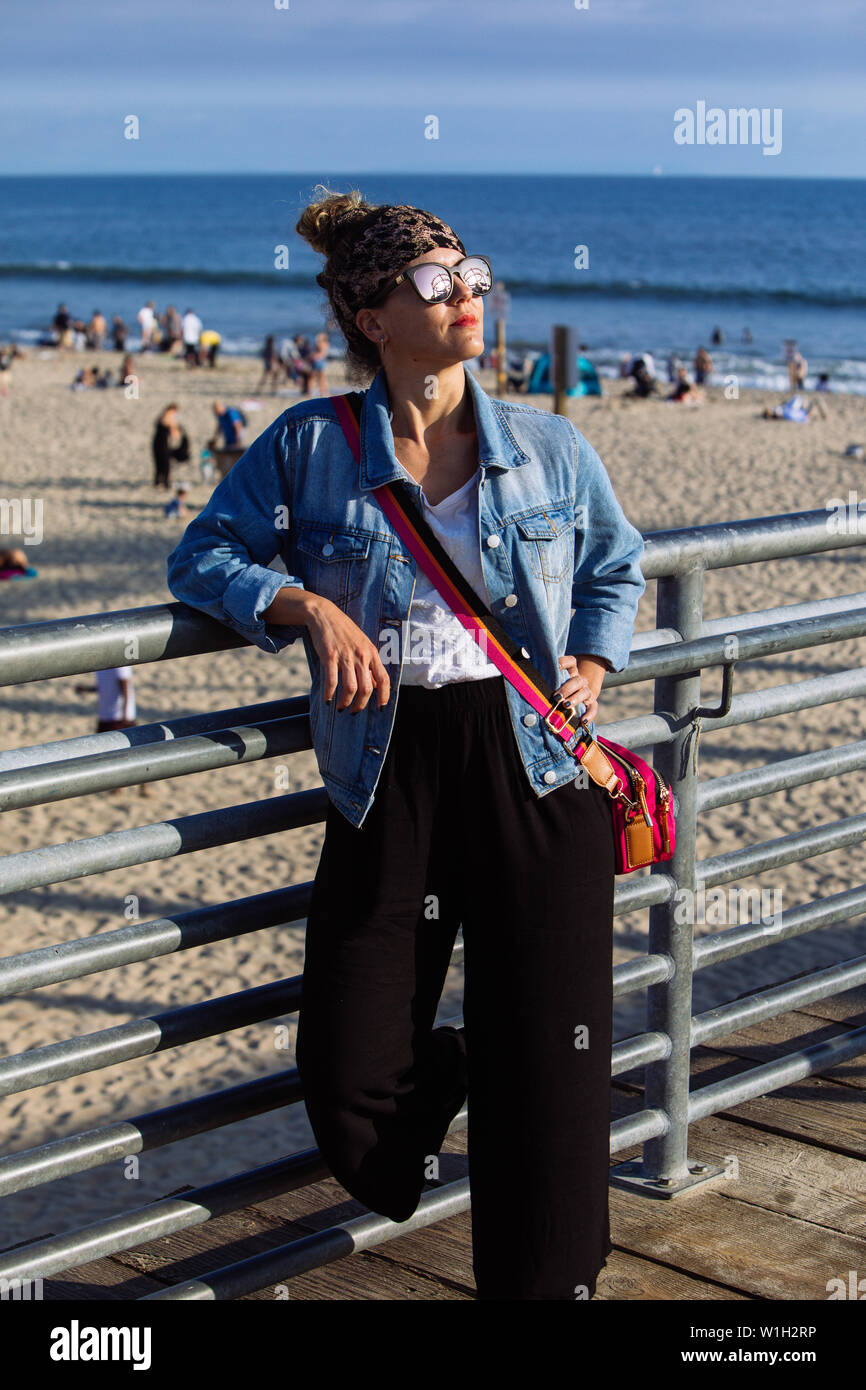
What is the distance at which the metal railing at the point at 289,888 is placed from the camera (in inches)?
82.3

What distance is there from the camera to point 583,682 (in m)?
2.37

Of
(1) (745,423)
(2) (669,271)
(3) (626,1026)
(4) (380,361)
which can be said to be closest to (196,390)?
(1) (745,423)

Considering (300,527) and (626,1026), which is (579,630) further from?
(626,1026)

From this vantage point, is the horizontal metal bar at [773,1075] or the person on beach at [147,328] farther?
the person on beach at [147,328]

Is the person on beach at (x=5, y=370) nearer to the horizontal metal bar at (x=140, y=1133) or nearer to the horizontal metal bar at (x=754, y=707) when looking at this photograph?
the horizontal metal bar at (x=754, y=707)

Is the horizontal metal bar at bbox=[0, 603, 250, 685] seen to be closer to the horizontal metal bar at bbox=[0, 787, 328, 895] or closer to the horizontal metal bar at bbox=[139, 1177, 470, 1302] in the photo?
the horizontal metal bar at bbox=[0, 787, 328, 895]

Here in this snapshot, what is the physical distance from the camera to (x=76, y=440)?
24.8m

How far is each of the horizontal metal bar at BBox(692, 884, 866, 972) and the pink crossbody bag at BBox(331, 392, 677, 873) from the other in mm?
630

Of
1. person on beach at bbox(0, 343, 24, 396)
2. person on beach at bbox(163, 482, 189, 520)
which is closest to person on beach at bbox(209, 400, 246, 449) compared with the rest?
person on beach at bbox(163, 482, 189, 520)

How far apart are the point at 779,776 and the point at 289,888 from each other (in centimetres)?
112

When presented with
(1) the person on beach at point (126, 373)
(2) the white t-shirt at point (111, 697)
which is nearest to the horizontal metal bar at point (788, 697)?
(2) the white t-shirt at point (111, 697)

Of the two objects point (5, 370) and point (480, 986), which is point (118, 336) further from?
point (480, 986)

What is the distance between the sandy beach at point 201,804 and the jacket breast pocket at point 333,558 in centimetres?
351

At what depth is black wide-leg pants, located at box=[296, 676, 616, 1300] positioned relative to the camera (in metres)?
2.25
